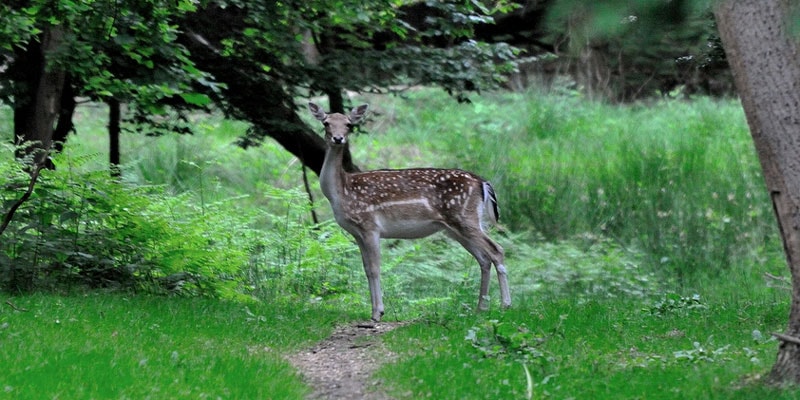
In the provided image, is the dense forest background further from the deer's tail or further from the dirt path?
the deer's tail

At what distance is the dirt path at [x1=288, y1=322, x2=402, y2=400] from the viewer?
22.4ft

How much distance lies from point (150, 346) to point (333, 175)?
294 cm

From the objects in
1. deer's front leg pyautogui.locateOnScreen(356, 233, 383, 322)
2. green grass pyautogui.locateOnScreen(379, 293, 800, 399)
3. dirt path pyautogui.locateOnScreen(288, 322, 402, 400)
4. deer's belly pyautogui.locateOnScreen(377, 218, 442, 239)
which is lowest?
dirt path pyautogui.locateOnScreen(288, 322, 402, 400)

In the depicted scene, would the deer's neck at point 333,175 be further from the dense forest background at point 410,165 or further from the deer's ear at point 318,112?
the dense forest background at point 410,165

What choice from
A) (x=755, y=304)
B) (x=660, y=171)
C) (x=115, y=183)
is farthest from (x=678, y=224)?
(x=115, y=183)

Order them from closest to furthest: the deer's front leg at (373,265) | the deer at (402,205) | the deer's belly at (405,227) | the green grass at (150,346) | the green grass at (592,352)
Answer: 1. the green grass at (592,352)
2. the green grass at (150,346)
3. the deer's front leg at (373,265)
4. the deer at (402,205)
5. the deer's belly at (405,227)

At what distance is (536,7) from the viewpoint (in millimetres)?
15336

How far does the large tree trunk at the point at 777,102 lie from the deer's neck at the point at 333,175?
4697mm

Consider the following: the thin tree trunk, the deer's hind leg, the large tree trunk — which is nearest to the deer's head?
the deer's hind leg

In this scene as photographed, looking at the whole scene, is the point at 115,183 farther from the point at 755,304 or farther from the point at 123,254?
the point at 755,304

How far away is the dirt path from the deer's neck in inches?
52.0

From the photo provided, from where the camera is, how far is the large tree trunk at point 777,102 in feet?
19.2

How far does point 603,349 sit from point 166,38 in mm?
4742

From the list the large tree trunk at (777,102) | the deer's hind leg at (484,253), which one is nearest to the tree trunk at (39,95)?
the deer's hind leg at (484,253)
